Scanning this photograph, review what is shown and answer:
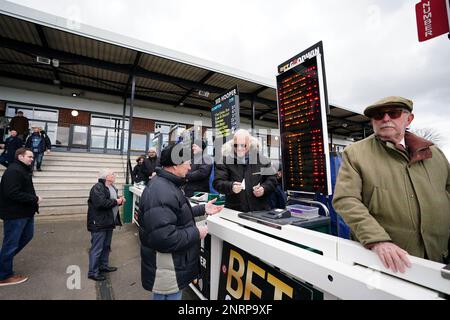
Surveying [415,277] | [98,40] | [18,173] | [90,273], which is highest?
[98,40]

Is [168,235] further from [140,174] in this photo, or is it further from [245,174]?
[140,174]

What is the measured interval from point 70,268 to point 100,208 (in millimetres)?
1167

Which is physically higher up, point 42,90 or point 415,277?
point 42,90

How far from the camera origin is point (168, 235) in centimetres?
149

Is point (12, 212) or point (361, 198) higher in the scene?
point (361, 198)

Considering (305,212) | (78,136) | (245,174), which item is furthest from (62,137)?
(305,212)

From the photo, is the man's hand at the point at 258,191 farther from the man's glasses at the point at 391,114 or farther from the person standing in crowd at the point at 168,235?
the man's glasses at the point at 391,114

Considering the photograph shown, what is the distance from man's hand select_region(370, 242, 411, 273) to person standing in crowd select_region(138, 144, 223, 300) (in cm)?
113

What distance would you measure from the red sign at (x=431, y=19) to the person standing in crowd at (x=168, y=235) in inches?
92.0

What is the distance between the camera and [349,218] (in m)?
1.16

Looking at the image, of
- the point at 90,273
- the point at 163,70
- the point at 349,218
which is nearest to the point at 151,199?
the point at 349,218

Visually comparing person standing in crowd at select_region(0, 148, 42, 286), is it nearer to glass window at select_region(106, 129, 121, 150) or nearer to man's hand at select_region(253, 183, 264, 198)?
man's hand at select_region(253, 183, 264, 198)

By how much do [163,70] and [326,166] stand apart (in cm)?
804

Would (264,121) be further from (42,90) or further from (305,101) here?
(305,101)
